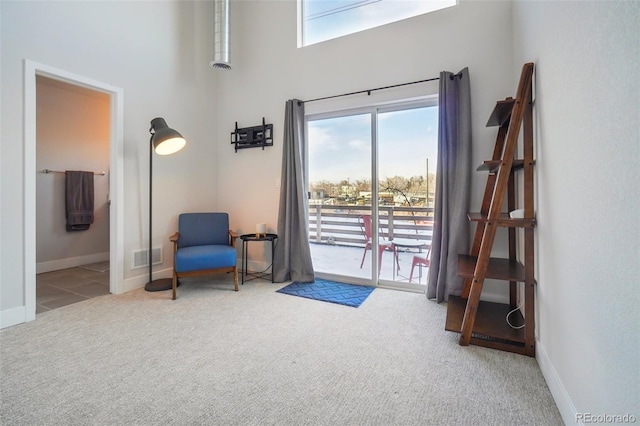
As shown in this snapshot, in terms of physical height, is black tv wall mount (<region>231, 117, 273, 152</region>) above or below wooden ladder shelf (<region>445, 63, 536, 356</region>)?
above

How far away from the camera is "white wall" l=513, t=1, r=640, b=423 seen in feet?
2.83

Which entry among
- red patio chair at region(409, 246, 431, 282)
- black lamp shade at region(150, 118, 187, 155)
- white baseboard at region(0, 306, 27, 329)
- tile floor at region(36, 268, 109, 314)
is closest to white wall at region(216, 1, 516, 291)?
red patio chair at region(409, 246, 431, 282)

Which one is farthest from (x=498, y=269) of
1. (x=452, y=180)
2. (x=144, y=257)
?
(x=144, y=257)

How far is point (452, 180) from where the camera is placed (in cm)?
268

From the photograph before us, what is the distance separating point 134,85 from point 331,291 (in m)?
3.08

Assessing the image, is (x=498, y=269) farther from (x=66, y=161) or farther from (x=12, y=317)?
(x=66, y=161)

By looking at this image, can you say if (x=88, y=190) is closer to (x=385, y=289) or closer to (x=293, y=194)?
(x=293, y=194)

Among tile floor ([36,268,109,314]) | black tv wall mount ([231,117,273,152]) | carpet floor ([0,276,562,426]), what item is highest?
black tv wall mount ([231,117,273,152])

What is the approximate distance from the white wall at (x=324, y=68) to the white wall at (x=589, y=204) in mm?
934

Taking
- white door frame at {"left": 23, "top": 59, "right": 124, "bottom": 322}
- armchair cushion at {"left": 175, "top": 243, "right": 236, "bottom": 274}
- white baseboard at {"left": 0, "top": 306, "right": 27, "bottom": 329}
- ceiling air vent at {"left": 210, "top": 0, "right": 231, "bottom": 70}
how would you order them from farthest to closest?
ceiling air vent at {"left": 210, "top": 0, "right": 231, "bottom": 70}
armchair cushion at {"left": 175, "top": 243, "right": 236, "bottom": 274}
white door frame at {"left": 23, "top": 59, "right": 124, "bottom": 322}
white baseboard at {"left": 0, "top": 306, "right": 27, "bottom": 329}

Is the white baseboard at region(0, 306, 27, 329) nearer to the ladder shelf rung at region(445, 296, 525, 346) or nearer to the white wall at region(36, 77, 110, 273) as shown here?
the white wall at region(36, 77, 110, 273)

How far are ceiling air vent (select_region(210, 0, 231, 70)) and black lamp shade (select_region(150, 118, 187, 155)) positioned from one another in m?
1.14

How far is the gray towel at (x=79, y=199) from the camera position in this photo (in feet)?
13.3

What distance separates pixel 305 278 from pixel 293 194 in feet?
3.29
